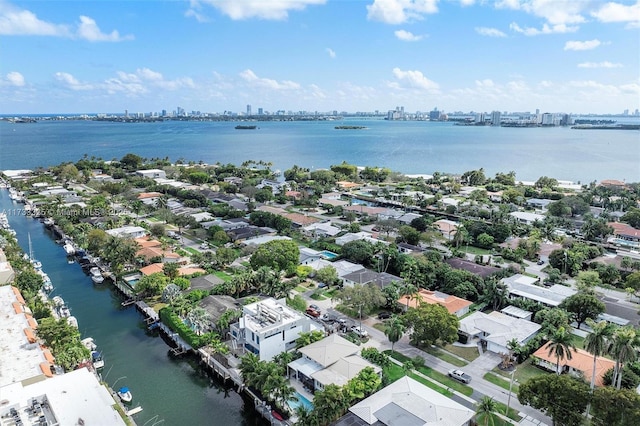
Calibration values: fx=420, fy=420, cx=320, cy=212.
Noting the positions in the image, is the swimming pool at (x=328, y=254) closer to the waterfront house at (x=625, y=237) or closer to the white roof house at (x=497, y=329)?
the white roof house at (x=497, y=329)

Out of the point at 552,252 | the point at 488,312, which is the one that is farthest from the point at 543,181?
the point at 488,312

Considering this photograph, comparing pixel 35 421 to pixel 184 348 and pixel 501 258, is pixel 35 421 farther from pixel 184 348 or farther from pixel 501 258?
pixel 501 258

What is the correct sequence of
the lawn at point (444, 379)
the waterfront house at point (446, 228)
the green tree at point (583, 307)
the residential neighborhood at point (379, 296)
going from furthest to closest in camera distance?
the waterfront house at point (446, 228) < the green tree at point (583, 307) < the lawn at point (444, 379) < the residential neighborhood at point (379, 296)

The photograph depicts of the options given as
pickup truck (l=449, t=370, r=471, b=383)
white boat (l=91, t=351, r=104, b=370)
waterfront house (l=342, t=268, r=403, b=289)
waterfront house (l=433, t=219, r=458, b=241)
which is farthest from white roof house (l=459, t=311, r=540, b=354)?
white boat (l=91, t=351, r=104, b=370)

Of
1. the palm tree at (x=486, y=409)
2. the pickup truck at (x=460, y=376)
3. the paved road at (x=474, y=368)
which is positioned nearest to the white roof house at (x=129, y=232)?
the paved road at (x=474, y=368)

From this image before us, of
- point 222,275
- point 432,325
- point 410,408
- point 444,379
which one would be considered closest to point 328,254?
point 222,275

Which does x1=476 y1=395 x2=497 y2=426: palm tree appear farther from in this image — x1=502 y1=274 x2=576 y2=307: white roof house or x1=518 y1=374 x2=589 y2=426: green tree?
x1=502 y1=274 x2=576 y2=307: white roof house

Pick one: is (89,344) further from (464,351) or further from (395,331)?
(464,351)
